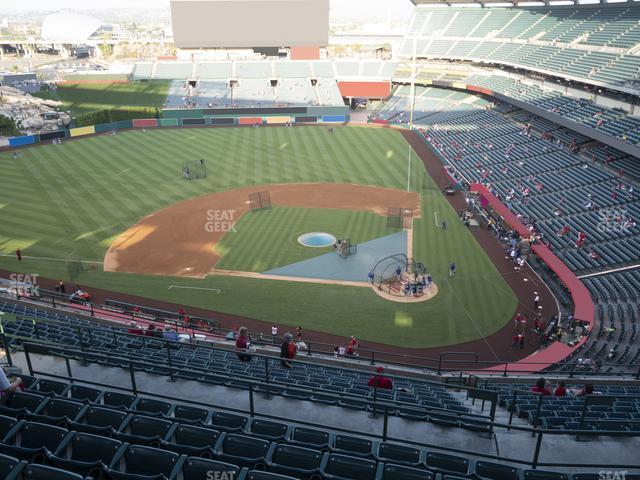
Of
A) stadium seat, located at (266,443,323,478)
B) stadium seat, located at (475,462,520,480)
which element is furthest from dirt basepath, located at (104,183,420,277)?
stadium seat, located at (475,462,520,480)

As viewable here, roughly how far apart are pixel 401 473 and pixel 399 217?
29.3 meters

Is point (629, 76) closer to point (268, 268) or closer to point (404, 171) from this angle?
point (404, 171)

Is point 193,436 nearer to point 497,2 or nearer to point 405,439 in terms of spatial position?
point 405,439

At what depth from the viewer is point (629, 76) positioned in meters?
38.8

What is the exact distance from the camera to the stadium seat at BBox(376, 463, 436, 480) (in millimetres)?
6883

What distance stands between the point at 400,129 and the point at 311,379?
55.8 meters

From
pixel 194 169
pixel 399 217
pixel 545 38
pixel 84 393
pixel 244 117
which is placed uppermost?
pixel 545 38

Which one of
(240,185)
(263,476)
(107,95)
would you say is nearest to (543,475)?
(263,476)

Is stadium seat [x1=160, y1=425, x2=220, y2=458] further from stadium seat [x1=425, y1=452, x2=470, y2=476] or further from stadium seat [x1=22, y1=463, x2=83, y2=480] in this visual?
stadium seat [x1=425, y1=452, x2=470, y2=476]

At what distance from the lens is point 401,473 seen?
6.94 meters

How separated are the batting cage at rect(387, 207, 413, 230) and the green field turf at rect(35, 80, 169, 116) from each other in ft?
160

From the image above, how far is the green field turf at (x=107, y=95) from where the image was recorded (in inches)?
2894

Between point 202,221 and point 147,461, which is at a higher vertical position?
point 147,461

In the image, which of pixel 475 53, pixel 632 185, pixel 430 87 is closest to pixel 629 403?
pixel 632 185
